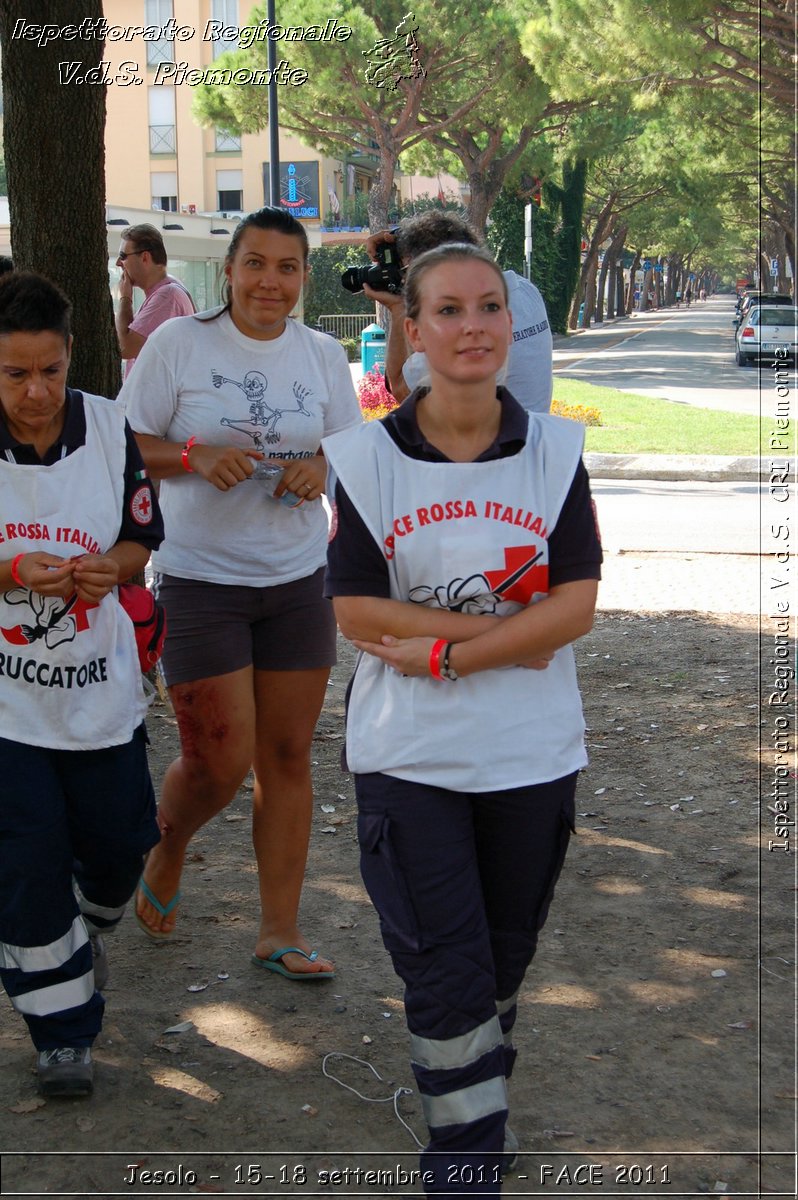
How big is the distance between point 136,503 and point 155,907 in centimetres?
143

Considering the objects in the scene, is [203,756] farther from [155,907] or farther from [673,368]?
[673,368]

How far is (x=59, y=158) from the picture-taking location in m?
6.15

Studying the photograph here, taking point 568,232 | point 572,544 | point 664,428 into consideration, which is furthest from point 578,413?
point 568,232

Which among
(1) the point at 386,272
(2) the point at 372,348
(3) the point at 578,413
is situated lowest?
(3) the point at 578,413

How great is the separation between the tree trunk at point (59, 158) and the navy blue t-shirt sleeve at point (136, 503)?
114 inches

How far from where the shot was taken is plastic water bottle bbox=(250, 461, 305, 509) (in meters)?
3.99

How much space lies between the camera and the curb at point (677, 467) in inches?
654

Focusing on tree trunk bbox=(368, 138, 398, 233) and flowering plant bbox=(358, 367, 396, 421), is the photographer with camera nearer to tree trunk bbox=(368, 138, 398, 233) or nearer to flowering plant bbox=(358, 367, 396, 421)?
flowering plant bbox=(358, 367, 396, 421)

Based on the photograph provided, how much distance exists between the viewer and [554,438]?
9.47ft

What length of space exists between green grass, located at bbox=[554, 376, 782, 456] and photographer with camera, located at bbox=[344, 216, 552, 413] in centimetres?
1338

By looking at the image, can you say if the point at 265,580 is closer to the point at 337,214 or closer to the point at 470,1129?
the point at 470,1129

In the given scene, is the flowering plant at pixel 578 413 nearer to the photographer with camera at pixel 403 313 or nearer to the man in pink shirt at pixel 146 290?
the man in pink shirt at pixel 146 290

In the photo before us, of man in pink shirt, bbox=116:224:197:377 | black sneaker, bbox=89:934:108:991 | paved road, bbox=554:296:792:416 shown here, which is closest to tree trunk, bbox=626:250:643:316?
paved road, bbox=554:296:792:416

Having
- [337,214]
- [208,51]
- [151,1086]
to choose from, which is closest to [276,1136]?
[151,1086]
